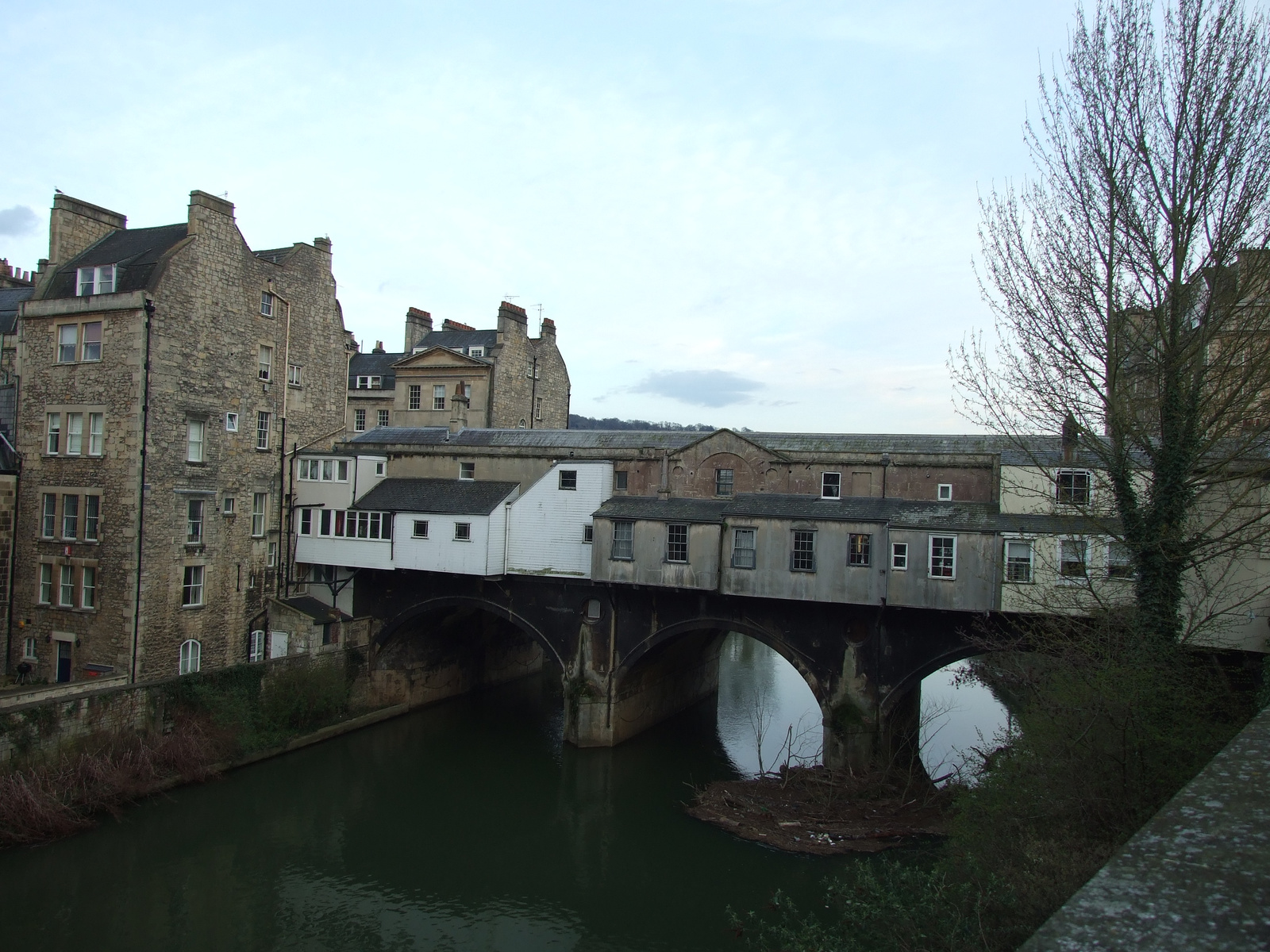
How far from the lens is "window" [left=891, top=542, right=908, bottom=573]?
74.2ft

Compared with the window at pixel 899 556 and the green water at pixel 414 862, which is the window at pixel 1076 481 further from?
the green water at pixel 414 862

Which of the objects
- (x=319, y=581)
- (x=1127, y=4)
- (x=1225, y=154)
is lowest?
(x=319, y=581)

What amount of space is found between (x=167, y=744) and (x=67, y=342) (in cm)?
1240

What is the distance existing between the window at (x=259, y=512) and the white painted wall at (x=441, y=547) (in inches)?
182

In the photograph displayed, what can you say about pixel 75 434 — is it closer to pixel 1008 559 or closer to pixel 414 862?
pixel 414 862

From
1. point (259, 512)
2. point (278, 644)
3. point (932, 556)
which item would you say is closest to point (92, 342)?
point (259, 512)

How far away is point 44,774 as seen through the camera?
1967cm

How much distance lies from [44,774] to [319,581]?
12.0m

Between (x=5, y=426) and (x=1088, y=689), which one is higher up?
(x=5, y=426)

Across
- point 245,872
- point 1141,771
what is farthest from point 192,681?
point 1141,771

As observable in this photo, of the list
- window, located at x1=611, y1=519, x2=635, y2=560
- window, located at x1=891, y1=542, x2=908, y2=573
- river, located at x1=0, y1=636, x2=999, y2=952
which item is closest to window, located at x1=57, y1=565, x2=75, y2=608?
river, located at x1=0, y1=636, x2=999, y2=952

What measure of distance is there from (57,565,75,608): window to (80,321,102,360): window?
6.21 metres

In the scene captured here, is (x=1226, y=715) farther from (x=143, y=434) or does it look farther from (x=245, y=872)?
(x=143, y=434)

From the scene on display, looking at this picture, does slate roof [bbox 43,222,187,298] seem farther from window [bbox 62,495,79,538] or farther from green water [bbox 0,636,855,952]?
green water [bbox 0,636,855,952]
